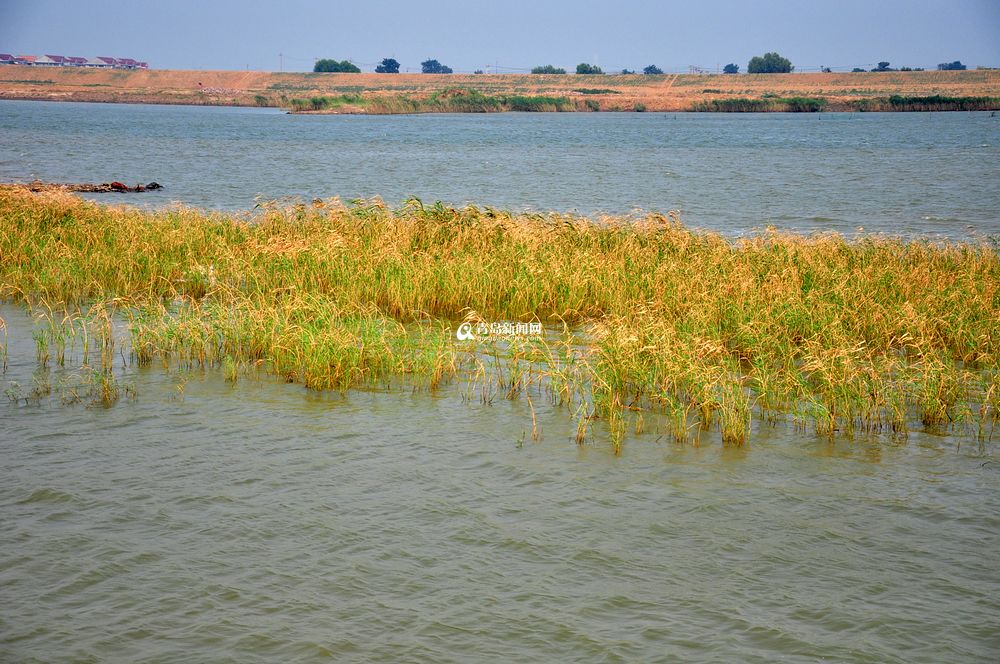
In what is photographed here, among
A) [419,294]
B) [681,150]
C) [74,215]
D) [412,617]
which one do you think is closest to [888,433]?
[412,617]

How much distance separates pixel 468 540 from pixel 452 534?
5.8 inches

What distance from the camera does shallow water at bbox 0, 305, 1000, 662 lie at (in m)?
5.57

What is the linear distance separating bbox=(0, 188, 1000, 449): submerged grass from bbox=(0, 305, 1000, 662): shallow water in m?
0.67

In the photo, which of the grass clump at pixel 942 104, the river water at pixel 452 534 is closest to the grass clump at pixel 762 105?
the grass clump at pixel 942 104

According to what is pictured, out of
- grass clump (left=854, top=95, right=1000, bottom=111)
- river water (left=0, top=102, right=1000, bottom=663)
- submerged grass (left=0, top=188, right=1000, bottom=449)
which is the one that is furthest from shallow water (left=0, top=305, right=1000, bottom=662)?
grass clump (left=854, top=95, right=1000, bottom=111)

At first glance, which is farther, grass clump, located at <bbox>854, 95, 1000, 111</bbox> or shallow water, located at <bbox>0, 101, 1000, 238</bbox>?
grass clump, located at <bbox>854, 95, 1000, 111</bbox>

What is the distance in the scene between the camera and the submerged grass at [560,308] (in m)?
9.70

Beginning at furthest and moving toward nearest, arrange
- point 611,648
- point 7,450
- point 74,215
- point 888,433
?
point 74,215, point 888,433, point 7,450, point 611,648

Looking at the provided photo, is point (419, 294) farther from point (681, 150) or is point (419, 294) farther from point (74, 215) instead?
point (681, 150)

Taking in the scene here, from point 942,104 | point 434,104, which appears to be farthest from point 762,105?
point 434,104

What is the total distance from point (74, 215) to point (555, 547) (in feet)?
49.0

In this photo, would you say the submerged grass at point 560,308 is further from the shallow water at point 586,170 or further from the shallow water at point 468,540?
the shallow water at point 586,170

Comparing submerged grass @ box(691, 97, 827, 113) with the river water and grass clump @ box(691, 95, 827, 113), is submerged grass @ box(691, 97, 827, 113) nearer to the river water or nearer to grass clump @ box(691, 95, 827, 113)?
grass clump @ box(691, 95, 827, 113)

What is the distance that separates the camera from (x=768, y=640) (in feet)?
18.3
